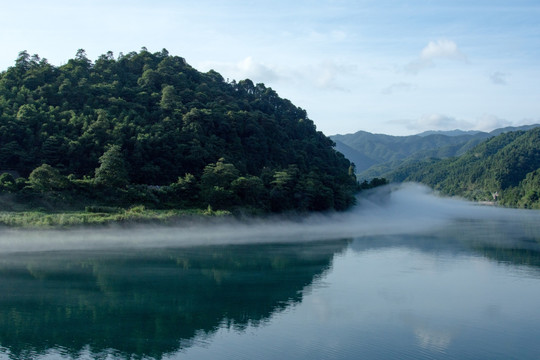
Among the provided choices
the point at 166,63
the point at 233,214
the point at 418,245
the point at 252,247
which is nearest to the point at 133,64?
the point at 166,63

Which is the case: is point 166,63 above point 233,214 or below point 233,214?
above

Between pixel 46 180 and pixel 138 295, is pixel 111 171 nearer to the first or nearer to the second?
pixel 46 180

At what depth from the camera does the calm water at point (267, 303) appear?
47.4 ft

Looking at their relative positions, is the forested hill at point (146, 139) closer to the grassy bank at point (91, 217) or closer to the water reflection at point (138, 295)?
the grassy bank at point (91, 217)

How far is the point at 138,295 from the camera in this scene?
20172 mm

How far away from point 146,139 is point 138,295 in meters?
26.3

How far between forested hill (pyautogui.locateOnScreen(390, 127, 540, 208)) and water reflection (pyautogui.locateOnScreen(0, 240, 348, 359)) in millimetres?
74586

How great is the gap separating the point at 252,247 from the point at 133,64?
36.6 metres

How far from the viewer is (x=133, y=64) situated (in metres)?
61.7

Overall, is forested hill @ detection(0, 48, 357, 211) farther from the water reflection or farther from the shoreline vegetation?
the water reflection

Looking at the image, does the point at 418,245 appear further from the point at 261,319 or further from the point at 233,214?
the point at 261,319

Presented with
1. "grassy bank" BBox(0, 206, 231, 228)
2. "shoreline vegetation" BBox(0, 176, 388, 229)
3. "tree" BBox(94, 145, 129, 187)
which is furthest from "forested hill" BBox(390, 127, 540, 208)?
"tree" BBox(94, 145, 129, 187)

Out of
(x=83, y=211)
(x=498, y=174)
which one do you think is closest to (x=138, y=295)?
(x=83, y=211)

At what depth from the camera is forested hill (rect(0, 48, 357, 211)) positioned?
41.4 meters
